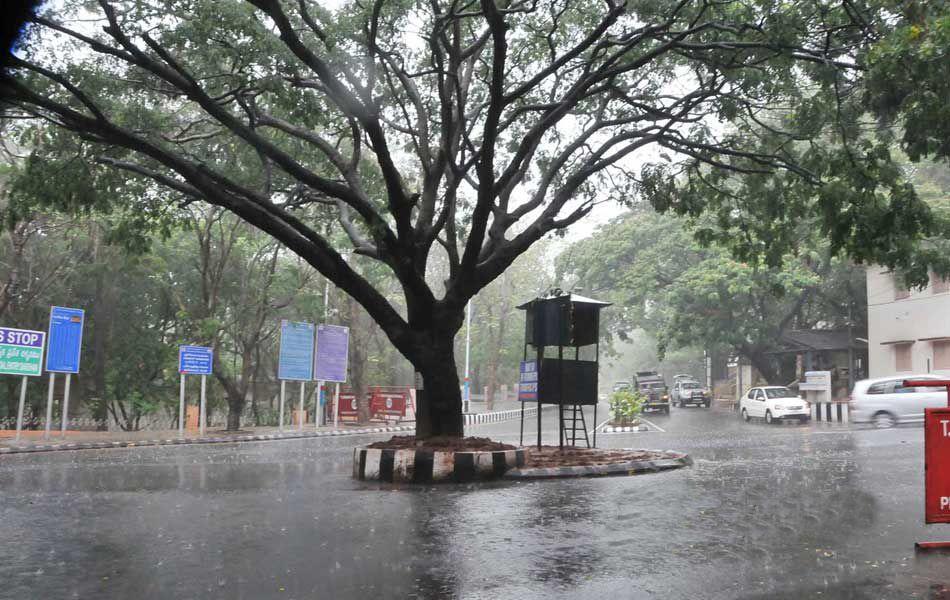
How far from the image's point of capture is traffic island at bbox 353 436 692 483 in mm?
10812

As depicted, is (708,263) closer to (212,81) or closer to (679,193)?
(679,193)

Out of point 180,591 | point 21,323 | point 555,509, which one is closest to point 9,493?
point 180,591

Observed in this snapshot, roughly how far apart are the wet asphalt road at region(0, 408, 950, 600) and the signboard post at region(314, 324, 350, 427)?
17066 mm

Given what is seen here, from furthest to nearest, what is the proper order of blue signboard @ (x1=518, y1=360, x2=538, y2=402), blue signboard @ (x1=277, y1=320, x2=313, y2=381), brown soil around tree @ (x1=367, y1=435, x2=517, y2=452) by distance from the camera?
blue signboard @ (x1=277, y1=320, x2=313, y2=381) → blue signboard @ (x1=518, y1=360, x2=538, y2=402) → brown soil around tree @ (x1=367, y1=435, x2=517, y2=452)

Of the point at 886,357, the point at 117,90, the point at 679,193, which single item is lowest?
the point at 886,357

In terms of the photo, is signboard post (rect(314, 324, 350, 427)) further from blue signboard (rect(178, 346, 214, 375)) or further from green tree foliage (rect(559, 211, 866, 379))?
green tree foliage (rect(559, 211, 866, 379))

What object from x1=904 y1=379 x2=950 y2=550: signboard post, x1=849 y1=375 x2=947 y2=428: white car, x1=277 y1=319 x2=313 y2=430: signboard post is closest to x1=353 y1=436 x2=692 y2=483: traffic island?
x1=904 y1=379 x2=950 y2=550: signboard post

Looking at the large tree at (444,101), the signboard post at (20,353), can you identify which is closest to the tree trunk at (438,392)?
Result: the large tree at (444,101)

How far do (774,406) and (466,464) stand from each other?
838 inches

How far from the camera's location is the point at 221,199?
464 inches

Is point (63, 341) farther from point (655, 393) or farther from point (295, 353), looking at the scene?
point (655, 393)

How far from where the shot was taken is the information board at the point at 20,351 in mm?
20328

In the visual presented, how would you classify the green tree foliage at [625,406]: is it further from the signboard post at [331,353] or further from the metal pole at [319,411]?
the metal pole at [319,411]

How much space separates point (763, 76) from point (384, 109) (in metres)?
7.34
